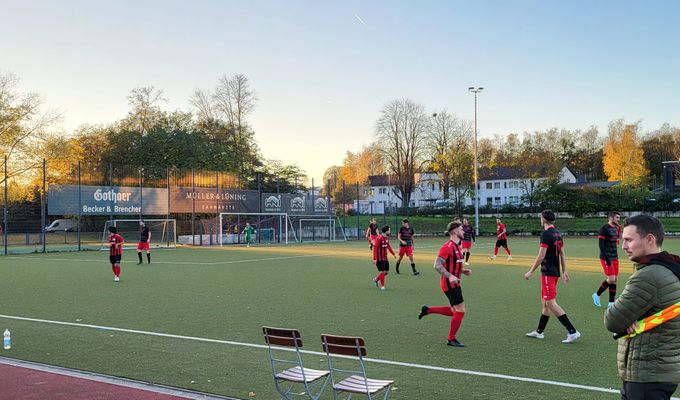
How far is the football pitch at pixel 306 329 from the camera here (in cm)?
687

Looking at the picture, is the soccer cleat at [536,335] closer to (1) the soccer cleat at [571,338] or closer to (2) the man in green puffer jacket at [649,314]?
(1) the soccer cleat at [571,338]

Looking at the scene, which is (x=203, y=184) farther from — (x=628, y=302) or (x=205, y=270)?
(x=628, y=302)

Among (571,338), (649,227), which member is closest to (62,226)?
(571,338)

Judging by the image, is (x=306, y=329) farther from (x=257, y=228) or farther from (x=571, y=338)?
(x=257, y=228)

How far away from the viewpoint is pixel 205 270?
2212 cm

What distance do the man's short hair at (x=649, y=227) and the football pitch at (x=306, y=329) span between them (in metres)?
3.20

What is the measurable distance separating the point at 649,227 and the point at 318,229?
153ft

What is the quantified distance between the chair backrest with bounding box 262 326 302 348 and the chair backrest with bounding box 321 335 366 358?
330mm

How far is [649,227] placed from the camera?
3465 mm

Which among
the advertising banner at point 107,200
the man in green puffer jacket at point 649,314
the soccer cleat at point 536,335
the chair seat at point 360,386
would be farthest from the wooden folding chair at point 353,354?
the advertising banner at point 107,200

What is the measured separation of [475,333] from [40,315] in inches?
345

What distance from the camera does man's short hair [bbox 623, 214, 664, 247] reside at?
345 cm

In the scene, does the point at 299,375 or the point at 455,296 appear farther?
the point at 455,296

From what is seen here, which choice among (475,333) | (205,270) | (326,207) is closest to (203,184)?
(326,207)
